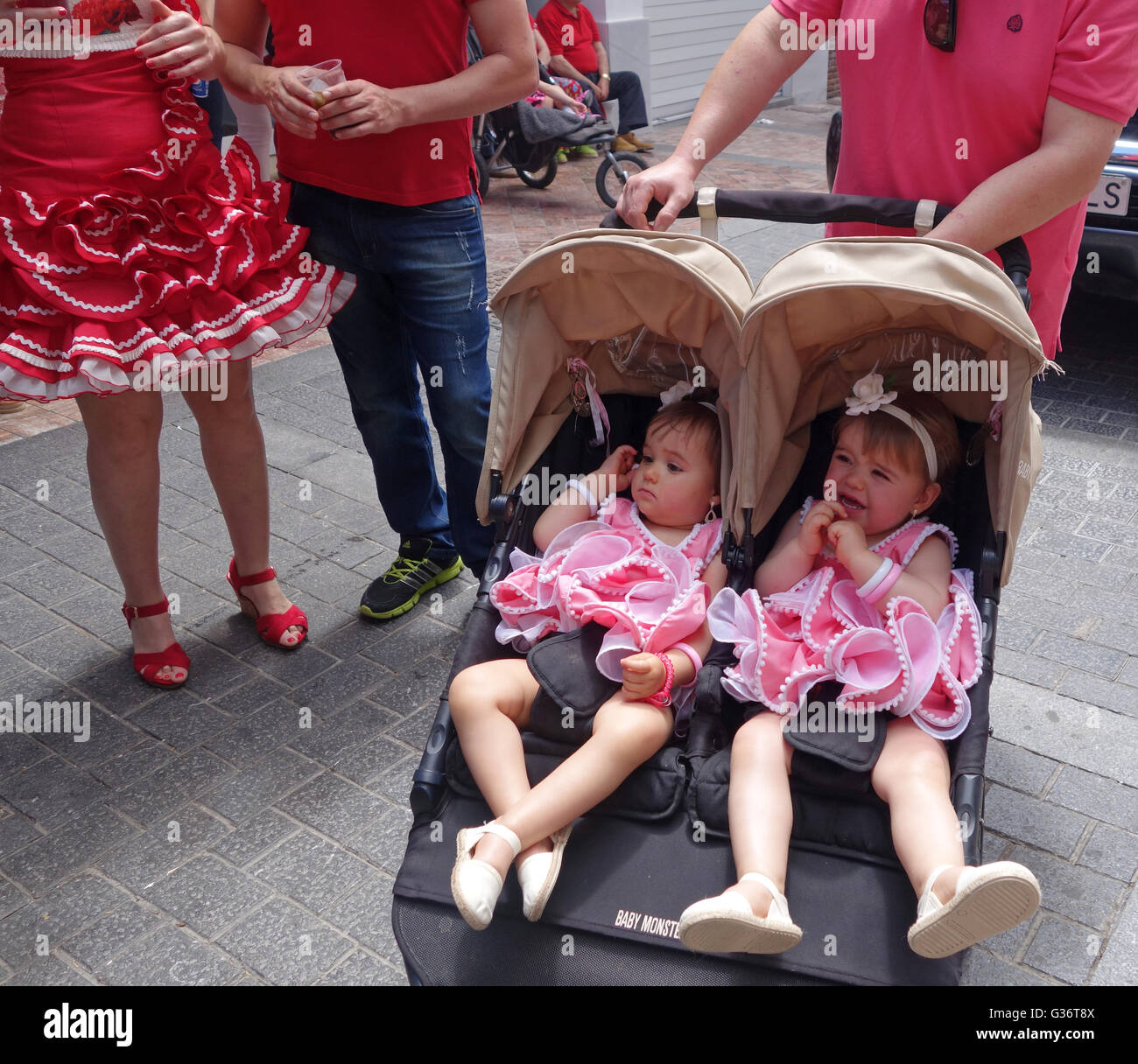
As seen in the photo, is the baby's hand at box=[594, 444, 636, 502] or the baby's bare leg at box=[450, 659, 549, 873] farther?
the baby's hand at box=[594, 444, 636, 502]

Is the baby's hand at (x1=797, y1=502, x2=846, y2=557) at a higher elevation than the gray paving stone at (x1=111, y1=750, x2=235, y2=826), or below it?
higher

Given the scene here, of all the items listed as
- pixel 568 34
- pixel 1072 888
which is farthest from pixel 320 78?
pixel 568 34

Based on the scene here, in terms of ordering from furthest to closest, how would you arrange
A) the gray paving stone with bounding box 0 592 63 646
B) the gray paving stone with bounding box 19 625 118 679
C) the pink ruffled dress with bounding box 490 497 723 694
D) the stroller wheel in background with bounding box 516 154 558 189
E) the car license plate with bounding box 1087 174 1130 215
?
the stroller wheel in background with bounding box 516 154 558 189 < the car license plate with bounding box 1087 174 1130 215 < the gray paving stone with bounding box 0 592 63 646 < the gray paving stone with bounding box 19 625 118 679 < the pink ruffled dress with bounding box 490 497 723 694

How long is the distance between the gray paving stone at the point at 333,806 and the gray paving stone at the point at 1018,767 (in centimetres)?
156

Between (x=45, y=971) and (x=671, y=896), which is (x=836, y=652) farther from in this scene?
(x=45, y=971)

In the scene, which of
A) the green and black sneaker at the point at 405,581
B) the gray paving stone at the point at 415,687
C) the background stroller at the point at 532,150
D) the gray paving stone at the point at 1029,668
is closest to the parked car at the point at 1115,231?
the gray paving stone at the point at 1029,668

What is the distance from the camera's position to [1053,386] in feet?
16.6

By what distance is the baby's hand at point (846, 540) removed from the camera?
2137mm

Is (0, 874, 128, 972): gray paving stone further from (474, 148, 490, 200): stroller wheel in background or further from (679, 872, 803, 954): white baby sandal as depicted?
(474, 148, 490, 200): stroller wheel in background

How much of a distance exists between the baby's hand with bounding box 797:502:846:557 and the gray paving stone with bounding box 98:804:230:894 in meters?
1.54

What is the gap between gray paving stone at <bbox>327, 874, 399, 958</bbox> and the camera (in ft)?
7.63

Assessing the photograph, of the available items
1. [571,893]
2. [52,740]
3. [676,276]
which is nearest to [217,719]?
[52,740]

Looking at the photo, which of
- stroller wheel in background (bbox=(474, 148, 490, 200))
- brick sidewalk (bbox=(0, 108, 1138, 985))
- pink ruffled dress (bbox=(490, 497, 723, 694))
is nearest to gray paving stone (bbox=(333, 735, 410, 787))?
brick sidewalk (bbox=(0, 108, 1138, 985))

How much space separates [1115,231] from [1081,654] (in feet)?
8.38
